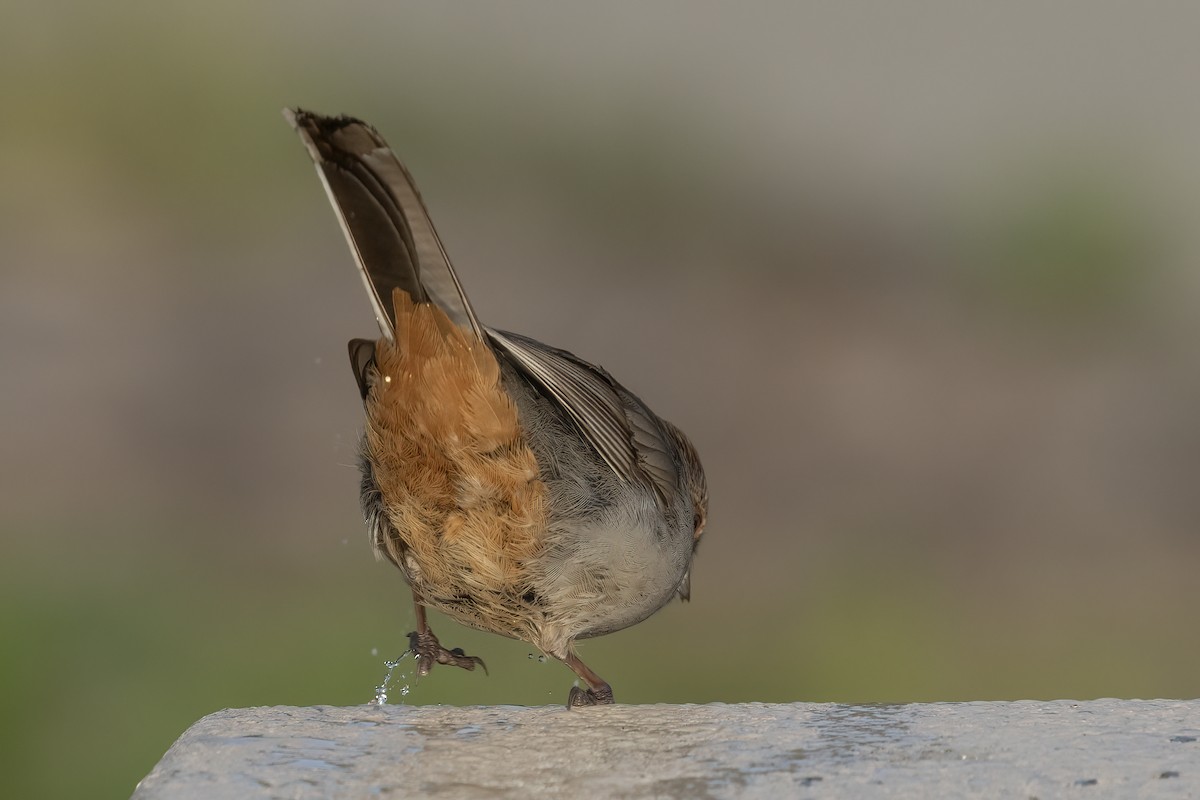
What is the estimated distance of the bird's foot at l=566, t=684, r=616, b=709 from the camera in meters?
5.16

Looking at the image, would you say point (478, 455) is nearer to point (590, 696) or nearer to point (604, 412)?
point (604, 412)

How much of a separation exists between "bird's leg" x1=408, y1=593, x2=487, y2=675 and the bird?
32 centimetres

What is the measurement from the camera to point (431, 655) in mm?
5738

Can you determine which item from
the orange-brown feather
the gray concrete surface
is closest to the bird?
the orange-brown feather

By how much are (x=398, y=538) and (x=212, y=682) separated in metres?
3.16

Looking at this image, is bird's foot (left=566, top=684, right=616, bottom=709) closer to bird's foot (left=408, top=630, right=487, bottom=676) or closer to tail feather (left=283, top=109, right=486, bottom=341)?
bird's foot (left=408, top=630, right=487, bottom=676)

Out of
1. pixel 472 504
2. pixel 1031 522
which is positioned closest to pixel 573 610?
pixel 472 504

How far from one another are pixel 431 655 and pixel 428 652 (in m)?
0.01

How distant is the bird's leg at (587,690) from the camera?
5.18 m

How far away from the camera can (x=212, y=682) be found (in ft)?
26.6

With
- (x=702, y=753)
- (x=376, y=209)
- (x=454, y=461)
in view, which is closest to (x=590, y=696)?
(x=454, y=461)

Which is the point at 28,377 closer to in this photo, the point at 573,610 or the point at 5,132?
the point at 5,132

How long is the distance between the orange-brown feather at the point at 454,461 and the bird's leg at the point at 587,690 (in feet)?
0.79

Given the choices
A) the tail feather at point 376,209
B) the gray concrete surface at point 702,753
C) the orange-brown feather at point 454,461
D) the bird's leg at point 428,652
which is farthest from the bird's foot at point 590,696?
the tail feather at point 376,209
